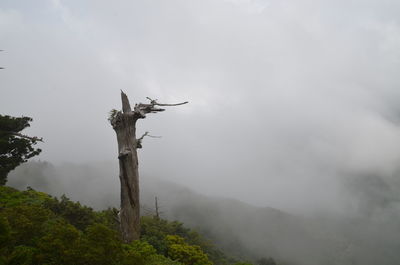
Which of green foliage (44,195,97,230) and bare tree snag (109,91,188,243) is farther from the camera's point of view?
green foliage (44,195,97,230)

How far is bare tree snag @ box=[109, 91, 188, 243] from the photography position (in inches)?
403

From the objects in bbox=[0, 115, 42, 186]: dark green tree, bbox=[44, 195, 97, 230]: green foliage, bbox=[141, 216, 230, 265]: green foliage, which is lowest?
bbox=[141, 216, 230, 265]: green foliage

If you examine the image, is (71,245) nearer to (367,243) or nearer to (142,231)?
(142,231)

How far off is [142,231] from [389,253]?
215 m

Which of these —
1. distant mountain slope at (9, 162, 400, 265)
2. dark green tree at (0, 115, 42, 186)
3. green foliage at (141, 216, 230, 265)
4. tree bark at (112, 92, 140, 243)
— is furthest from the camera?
distant mountain slope at (9, 162, 400, 265)

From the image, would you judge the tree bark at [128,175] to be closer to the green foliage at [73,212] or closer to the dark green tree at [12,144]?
the green foliage at [73,212]

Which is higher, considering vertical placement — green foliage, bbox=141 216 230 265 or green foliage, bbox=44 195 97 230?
green foliage, bbox=44 195 97 230

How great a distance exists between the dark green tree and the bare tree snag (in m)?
9.85

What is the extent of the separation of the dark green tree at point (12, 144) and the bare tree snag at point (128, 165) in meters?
9.85

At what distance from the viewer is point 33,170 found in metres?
81.5

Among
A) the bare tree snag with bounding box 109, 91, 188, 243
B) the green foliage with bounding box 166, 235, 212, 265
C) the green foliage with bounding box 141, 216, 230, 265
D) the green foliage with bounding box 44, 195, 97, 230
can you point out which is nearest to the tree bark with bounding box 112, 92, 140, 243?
the bare tree snag with bounding box 109, 91, 188, 243

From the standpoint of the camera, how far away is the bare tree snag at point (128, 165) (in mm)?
10227

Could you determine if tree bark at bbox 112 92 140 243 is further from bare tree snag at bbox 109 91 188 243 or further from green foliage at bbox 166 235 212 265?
green foliage at bbox 166 235 212 265

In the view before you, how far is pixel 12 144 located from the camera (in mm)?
17594
